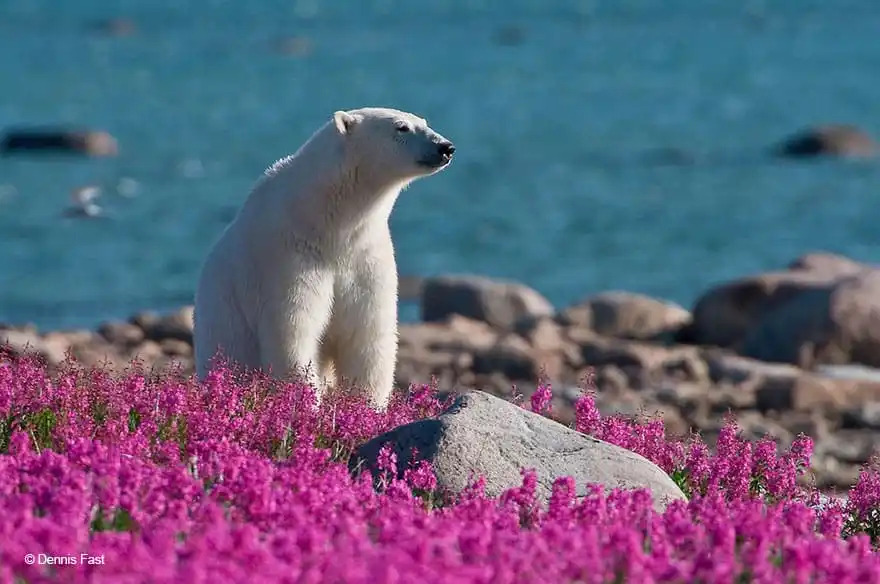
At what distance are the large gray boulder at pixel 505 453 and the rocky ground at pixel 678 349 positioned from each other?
19.7 ft

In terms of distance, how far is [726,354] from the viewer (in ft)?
67.4

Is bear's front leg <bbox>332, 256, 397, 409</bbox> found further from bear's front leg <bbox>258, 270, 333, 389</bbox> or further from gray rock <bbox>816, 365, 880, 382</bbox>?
gray rock <bbox>816, 365, 880, 382</bbox>

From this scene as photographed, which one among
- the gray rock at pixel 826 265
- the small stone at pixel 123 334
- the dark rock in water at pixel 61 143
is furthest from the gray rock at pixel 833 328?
the dark rock in water at pixel 61 143

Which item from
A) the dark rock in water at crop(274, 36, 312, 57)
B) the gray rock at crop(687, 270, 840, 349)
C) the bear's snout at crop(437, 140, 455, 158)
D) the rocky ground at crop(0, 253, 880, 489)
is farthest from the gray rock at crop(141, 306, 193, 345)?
the dark rock in water at crop(274, 36, 312, 57)

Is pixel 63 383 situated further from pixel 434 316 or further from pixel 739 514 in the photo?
pixel 434 316

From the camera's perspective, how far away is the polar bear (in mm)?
9617

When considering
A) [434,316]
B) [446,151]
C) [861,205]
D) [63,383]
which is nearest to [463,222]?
[861,205]

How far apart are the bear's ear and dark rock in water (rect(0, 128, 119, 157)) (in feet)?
137

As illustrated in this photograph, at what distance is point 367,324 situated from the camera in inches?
384

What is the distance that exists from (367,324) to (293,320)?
421mm

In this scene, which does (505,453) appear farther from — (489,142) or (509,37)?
(509,37)

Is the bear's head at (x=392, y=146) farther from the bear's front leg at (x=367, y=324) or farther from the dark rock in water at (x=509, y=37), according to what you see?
the dark rock in water at (x=509, y=37)

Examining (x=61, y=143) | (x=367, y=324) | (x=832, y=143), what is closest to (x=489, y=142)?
(x=832, y=143)

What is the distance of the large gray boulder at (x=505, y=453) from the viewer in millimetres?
7105
